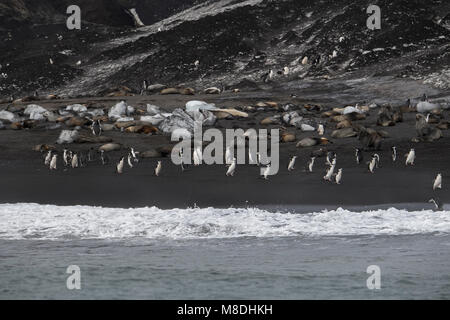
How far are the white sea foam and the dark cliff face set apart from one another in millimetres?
20428

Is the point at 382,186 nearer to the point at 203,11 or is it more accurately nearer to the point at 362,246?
the point at 362,246

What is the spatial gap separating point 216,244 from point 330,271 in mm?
2692

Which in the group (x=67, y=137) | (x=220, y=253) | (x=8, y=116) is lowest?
(x=220, y=253)

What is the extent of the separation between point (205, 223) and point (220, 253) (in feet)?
7.17

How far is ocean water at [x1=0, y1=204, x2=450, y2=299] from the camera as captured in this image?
11.6 meters

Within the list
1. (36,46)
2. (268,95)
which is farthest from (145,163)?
(36,46)

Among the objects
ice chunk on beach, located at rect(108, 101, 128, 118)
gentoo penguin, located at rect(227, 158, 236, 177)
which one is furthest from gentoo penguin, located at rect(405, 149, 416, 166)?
ice chunk on beach, located at rect(108, 101, 128, 118)

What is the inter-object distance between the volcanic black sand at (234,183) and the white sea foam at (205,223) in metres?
0.94

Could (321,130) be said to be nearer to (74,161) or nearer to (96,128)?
(96,128)

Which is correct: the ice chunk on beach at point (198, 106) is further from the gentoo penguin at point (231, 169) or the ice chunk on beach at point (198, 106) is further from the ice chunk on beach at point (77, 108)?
the gentoo penguin at point (231, 169)

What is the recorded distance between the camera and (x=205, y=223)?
15.8m

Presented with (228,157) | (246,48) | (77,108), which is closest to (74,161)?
(228,157)

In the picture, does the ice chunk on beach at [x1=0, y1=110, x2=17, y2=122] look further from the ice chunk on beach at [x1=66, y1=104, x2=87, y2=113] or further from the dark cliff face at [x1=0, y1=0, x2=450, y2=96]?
the dark cliff face at [x1=0, y1=0, x2=450, y2=96]

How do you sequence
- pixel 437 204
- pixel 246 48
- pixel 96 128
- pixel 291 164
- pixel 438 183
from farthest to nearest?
A: pixel 246 48 → pixel 96 128 → pixel 291 164 → pixel 438 183 → pixel 437 204
